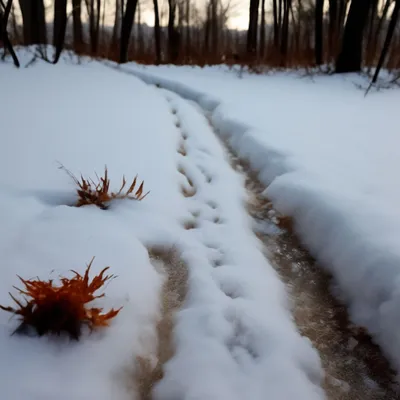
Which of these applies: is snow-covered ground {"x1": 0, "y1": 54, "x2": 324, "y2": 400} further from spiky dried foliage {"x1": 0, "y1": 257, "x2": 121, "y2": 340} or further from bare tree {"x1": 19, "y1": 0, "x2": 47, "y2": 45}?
bare tree {"x1": 19, "y1": 0, "x2": 47, "y2": 45}

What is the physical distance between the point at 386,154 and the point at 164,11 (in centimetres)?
2839

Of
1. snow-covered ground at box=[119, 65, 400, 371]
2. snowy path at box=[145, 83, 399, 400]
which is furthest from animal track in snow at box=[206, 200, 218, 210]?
snow-covered ground at box=[119, 65, 400, 371]

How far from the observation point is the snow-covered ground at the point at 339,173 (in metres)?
1.44

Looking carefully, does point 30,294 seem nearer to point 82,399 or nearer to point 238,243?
point 82,399

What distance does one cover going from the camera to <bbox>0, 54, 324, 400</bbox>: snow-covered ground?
3.49ft

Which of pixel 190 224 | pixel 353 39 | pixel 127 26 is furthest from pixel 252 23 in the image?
pixel 190 224

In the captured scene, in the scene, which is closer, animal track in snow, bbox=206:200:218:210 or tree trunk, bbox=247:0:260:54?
animal track in snow, bbox=206:200:218:210

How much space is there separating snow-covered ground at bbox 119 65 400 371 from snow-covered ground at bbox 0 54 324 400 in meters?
Result: 0.26

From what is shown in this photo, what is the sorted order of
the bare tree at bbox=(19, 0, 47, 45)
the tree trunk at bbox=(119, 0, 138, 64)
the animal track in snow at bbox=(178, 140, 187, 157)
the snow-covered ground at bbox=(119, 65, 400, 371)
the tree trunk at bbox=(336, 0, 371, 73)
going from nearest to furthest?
1. the snow-covered ground at bbox=(119, 65, 400, 371)
2. the animal track in snow at bbox=(178, 140, 187, 157)
3. the tree trunk at bbox=(336, 0, 371, 73)
4. the bare tree at bbox=(19, 0, 47, 45)
5. the tree trunk at bbox=(119, 0, 138, 64)

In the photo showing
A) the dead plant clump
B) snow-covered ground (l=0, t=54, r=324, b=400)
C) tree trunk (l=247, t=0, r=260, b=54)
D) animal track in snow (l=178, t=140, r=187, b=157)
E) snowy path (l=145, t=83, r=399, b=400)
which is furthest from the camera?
tree trunk (l=247, t=0, r=260, b=54)

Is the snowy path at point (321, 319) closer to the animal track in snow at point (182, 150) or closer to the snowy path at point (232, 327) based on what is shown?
the snowy path at point (232, 327)

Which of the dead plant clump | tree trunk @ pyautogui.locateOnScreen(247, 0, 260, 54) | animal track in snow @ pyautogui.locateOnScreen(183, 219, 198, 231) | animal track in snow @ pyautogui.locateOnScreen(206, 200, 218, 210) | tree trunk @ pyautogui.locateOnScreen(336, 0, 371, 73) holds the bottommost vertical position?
animal track in snow @ pyautogui.locateOnScreen(183, 219, 198, 231)

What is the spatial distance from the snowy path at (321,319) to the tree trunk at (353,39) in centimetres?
514

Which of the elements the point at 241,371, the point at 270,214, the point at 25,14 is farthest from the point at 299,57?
the point at 241,371
